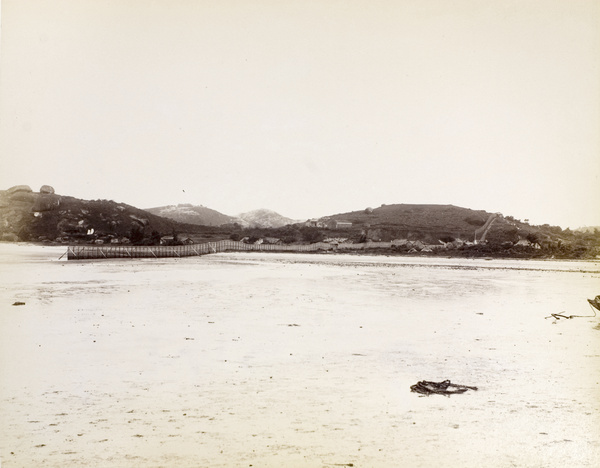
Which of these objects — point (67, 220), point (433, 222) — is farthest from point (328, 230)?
point (67, 220)

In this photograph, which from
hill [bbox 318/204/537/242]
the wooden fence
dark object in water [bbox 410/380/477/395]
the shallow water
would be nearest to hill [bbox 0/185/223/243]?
the wooden fence

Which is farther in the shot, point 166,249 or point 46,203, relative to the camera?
point 46,203

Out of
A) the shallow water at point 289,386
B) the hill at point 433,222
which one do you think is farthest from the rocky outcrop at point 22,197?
the shallow water at point 289,386

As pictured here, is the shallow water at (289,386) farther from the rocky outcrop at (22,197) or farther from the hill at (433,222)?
the hill at (433,222)

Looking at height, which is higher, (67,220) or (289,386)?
(67,220)

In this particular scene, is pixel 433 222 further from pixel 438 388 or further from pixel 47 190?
pixel 438 388

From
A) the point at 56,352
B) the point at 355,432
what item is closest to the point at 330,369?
the point at 355,432

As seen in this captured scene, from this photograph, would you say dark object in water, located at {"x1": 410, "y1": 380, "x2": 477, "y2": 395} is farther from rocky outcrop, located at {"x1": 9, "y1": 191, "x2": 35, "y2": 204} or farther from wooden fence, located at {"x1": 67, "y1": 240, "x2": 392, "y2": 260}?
rocky outcrop, located at {"x1": 9, "y1": 191, "x2": 35, "y2": 204}
